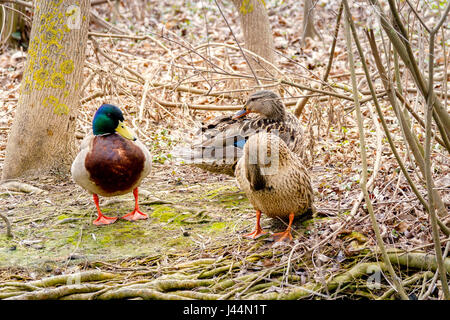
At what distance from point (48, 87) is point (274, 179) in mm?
2660

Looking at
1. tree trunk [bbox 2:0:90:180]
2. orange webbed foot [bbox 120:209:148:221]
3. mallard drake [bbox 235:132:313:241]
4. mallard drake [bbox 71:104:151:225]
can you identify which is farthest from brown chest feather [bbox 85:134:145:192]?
tree trunk [bbox 2:0:90:180]

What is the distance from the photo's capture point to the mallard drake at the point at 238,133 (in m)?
4.55

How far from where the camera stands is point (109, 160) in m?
3.92

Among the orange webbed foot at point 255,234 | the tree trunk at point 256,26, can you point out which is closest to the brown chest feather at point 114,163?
the orange webbed foot at point 255,234

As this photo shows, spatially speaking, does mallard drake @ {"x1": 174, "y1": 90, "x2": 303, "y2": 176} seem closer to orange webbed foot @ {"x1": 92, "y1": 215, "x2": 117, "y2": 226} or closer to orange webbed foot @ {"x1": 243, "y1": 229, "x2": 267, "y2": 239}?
orange webbed foot @ {"x1": 92, "y1": 215, "x2": 117, "y2": 226}

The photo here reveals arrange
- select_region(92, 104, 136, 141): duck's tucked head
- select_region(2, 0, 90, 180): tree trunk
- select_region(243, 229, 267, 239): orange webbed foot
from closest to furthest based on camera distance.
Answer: select_region(243, 229, 267, 239): orange webbed foot, select_region(92, 104, 136, 141): duck's tucked head, select_region(2, 0, 90, 180): tree trunk

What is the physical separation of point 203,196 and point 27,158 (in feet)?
5.75

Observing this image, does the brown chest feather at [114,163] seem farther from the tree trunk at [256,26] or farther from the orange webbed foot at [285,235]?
the tree trunk at [256,26]

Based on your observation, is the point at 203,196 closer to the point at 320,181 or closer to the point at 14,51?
the point at 320,181

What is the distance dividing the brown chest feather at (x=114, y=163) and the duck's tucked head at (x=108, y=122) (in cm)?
6

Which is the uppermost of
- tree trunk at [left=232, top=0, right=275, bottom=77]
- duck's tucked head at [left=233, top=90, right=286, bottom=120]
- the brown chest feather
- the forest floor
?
tree trunk at [left=232, top=0, right=275, bottom=77]

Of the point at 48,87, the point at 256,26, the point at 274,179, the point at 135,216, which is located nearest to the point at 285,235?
the point at 274,179

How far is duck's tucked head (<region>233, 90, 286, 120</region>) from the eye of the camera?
4645 mm
